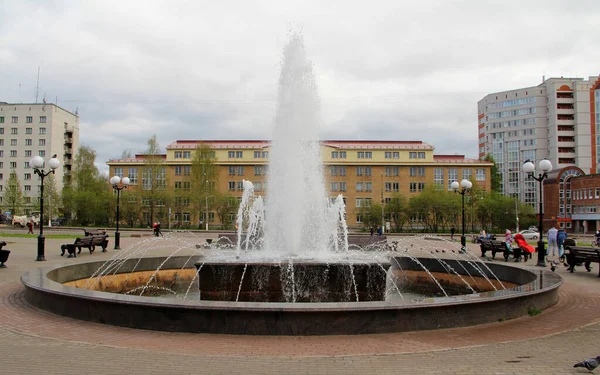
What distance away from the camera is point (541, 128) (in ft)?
303

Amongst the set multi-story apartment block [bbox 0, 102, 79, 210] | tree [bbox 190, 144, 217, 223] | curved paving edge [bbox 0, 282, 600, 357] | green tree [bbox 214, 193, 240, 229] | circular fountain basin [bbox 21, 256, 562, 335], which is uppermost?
multi-story apartment block [bbox 0, 102, 79, 210]

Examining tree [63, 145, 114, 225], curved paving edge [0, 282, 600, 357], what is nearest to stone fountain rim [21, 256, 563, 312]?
curved paving edge [0, 282, 600, 357]

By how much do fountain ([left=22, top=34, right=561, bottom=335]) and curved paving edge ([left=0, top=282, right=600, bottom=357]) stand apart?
7.5 inches

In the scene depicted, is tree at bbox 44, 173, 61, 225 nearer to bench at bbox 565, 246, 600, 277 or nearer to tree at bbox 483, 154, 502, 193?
bench at bbox 565, 246, 600, 277

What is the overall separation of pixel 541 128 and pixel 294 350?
99976 millimetres

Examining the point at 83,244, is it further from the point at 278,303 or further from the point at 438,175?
the point at 438,175

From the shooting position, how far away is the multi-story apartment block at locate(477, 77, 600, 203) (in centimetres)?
8681

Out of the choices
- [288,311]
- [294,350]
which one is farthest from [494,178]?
[294,350]

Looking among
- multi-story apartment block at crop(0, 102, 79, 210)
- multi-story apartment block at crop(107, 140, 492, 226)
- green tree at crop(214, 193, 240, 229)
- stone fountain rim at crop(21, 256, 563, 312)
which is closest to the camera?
stone fountain rim at crop(21, 256, 563, 312)

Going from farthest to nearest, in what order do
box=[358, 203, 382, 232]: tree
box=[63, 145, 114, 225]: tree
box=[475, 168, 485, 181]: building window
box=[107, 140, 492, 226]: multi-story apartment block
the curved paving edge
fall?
box=[475, 168, 485, 181]: building window, box=[107, 140, 492, 226]: multi-story apartment block, box=[63, 145, 114, 225]: tree, box=[358, 203, 382, 232]: tree, the curved paving edge

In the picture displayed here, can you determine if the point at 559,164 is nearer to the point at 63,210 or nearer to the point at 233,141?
the point at 233,141

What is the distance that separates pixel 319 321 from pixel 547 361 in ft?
10.6

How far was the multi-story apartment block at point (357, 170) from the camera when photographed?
78125mm

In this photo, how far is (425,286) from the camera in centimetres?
1477
